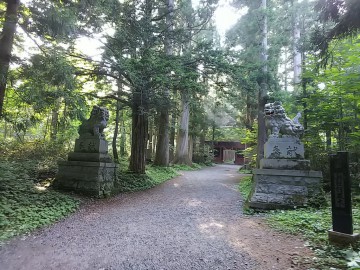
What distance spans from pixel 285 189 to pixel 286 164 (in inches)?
26.6

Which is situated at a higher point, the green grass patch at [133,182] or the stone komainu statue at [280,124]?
the stone komainu statue at [280,124]

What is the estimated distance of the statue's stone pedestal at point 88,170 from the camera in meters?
7.27

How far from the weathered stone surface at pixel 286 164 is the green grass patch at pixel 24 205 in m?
5.05

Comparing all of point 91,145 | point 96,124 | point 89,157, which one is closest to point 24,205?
point 89,157

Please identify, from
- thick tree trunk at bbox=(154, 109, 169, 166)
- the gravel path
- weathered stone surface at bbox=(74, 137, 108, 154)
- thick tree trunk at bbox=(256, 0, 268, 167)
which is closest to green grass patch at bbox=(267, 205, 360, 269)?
the gravel path

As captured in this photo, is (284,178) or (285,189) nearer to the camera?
(285,189)

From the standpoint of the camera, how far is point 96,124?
7742 millimetres

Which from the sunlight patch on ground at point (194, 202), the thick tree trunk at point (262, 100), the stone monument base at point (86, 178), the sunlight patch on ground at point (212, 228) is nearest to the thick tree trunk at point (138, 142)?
the stone monument base at point (86, 178)

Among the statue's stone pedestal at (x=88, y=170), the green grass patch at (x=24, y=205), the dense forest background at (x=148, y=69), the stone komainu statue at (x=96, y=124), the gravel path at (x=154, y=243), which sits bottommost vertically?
the gravel path at (x=154, y=243)

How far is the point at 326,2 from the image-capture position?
4.51 meters

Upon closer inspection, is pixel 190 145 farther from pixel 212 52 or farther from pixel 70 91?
pixel 70 91

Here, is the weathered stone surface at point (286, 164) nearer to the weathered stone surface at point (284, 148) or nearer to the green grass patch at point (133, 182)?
the weathered stone surface at point (284, 148)

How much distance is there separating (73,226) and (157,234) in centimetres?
170

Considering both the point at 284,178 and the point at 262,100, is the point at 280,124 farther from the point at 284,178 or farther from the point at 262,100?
the point at 262,100
